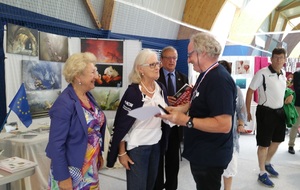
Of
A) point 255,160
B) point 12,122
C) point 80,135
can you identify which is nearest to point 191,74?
point 255,160

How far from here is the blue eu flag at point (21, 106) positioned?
2751mm

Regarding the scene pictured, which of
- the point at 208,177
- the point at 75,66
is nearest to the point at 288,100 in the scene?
the point at 208,177

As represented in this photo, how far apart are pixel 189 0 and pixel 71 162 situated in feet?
22.3

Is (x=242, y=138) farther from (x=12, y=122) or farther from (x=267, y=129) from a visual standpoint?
(x=12, y=122)

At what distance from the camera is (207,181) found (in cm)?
169

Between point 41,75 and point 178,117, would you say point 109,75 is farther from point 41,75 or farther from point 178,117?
point 178,117

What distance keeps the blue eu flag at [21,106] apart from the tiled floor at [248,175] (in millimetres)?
1423

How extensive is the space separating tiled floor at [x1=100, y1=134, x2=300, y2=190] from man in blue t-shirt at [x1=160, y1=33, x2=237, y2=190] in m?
1.91

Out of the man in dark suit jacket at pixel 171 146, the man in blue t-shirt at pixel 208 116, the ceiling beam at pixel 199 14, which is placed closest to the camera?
the man in blue t-shirt at pixel 208 116

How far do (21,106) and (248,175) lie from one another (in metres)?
3.49

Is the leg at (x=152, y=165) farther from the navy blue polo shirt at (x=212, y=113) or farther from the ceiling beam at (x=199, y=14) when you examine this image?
the ceiling beam at (x=199, y=14)

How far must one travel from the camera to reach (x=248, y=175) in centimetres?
388

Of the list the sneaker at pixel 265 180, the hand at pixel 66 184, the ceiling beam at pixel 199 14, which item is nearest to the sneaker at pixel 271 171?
the sneaker at pixel 265 180

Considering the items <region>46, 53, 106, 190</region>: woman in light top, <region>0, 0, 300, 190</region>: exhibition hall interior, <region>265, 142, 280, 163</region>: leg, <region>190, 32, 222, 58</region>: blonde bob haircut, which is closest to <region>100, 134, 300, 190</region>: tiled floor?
<region>0, 0, 300, 190</region>: exhibition hall interior
